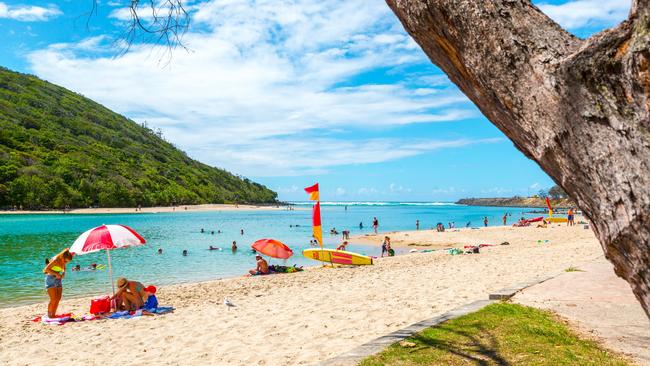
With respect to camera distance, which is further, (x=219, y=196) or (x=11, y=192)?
(x=219, y=196)

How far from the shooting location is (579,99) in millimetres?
1841

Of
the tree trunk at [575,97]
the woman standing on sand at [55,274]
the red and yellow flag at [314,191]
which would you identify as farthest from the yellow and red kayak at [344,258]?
the tree trunk at [575,97]

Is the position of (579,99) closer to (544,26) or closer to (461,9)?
(544,26)

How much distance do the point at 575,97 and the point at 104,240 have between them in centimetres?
1221

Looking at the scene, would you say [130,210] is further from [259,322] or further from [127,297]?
[259,322]

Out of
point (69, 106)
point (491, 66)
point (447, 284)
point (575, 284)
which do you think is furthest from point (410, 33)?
point (69, 106)

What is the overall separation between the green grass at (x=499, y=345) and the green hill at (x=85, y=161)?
287 feet

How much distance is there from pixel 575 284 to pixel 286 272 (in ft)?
38.2

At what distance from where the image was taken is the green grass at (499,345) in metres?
5.41

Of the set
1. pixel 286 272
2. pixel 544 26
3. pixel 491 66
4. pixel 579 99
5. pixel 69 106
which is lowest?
pixel 286 272

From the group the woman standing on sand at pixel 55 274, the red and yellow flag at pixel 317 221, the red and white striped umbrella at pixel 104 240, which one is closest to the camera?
the woman standing on sand at pixel 55 274

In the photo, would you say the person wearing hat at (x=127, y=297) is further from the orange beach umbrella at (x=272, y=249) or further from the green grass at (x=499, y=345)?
the green grass at (x=499, y=345)

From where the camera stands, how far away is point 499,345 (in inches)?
234

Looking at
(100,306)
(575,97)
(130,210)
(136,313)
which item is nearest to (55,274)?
(100,306)
